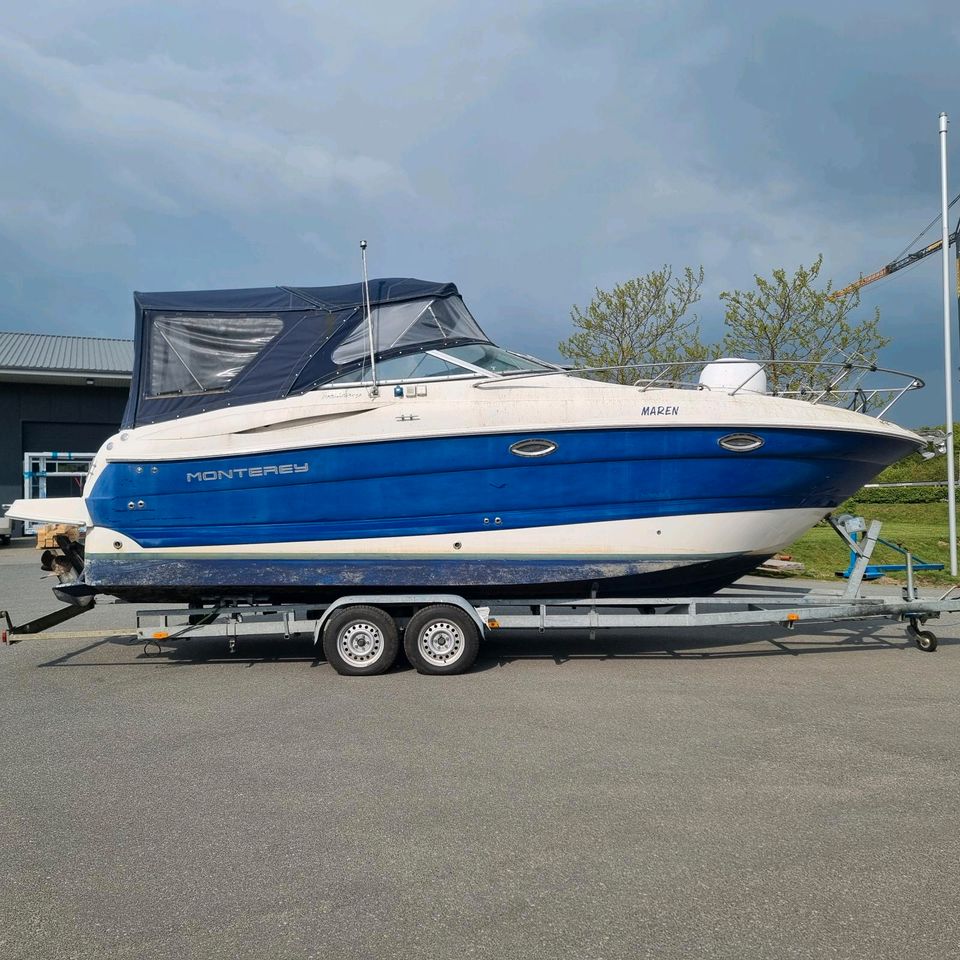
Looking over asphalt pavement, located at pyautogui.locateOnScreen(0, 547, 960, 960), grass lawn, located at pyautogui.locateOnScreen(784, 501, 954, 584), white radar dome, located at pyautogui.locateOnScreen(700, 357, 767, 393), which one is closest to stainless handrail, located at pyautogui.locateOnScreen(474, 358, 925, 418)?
white radar dome, located at pyautogui.locateOnScreen(700, 357, 767, 393)

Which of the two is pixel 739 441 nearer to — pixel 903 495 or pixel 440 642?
pixel 440 642

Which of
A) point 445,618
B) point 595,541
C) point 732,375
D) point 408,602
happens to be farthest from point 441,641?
point 732,375

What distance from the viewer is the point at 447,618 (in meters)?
6.22

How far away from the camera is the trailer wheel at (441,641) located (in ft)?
20.4

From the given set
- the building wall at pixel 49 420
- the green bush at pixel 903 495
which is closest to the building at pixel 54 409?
the building wall at pixel 49 420

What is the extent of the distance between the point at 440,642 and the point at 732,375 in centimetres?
335

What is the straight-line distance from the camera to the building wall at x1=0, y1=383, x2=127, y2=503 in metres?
24.0

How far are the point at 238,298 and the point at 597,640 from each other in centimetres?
489

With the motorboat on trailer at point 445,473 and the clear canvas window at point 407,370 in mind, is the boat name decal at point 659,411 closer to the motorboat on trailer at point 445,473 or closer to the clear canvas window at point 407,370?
the motorboat on trailer at point 445,473

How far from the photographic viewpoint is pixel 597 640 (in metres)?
7.80

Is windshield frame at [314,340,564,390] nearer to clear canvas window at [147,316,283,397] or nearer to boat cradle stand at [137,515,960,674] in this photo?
clear canvas window at [147,316,283,397]

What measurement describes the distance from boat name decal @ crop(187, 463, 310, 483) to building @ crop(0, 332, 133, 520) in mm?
19417

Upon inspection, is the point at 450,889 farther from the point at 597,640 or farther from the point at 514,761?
the point at 597,640

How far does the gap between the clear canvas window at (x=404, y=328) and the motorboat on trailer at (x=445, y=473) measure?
0.08 ft
